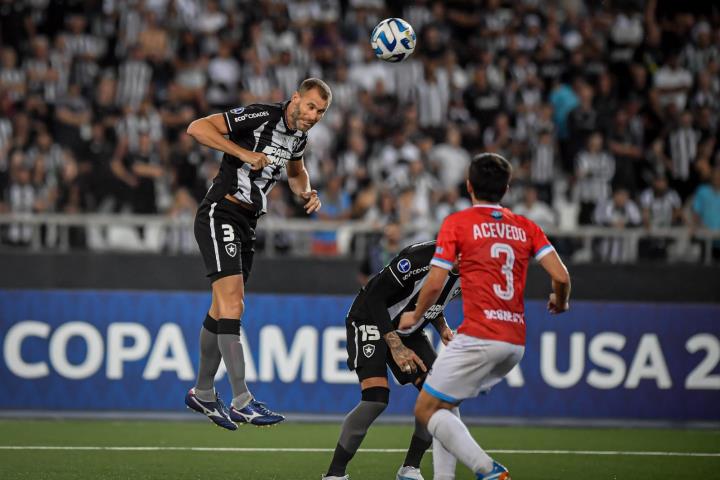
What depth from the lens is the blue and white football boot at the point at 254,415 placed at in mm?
8391

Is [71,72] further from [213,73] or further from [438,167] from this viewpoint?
[438,167]

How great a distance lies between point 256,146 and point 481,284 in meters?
2.45

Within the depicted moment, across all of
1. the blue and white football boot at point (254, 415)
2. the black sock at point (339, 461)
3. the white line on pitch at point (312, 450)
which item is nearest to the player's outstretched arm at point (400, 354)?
the black sock at point (339, 461)

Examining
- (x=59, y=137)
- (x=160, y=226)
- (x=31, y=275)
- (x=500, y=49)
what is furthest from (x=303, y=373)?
(x=500, y=49)

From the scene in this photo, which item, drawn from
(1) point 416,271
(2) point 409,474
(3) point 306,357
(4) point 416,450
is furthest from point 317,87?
(3) point 306,357

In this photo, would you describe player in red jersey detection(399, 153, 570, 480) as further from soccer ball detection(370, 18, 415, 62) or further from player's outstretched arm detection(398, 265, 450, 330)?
soccer ball detection(370, 18, 415, 62)

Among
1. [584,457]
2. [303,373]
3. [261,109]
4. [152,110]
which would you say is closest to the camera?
[261,109]

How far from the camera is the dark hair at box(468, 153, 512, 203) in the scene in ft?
22.9

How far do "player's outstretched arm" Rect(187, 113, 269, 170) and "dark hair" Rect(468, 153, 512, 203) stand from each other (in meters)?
1.84

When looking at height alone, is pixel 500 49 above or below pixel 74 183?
above

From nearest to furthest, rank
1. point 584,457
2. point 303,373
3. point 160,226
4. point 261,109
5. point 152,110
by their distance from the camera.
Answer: point 261,109 → point 584,457 → point 303,373 → point 160,226 → point 152,110

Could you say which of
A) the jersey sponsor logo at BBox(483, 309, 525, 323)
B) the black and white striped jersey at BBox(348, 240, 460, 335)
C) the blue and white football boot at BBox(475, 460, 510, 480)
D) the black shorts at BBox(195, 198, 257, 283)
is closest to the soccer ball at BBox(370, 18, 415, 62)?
the black shorts at BBox(195, 198, 257, 283)

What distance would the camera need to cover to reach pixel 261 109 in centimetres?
866

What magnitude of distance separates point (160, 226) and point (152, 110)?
6.50 feet
